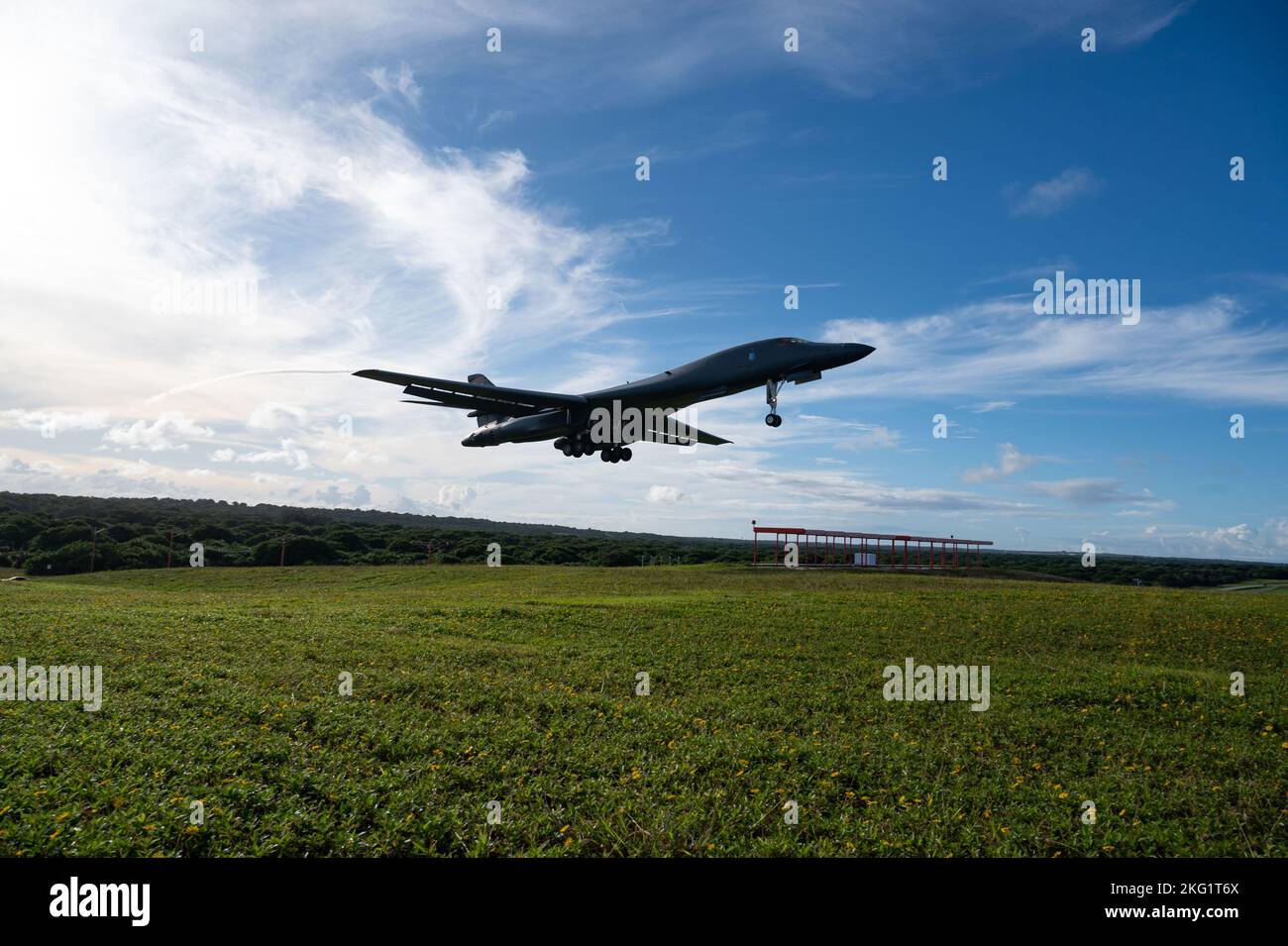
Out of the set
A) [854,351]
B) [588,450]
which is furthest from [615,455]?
[854,351]

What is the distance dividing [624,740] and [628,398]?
26.5ft

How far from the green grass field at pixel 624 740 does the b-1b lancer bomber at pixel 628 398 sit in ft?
19.1

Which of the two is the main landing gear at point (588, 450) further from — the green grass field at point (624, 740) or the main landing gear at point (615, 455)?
the green grass field at point (624, 740)

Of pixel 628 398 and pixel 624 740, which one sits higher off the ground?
pixel 628 398

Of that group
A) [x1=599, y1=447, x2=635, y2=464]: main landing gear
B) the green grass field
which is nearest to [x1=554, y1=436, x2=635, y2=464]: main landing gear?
[x1=599, y1=447, x2=635, y2=464]: main landing gear

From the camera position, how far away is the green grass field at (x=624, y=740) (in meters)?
8.98

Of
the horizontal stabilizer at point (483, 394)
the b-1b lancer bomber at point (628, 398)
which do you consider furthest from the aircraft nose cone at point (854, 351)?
the horizontal stabilizer at point (483, 394)

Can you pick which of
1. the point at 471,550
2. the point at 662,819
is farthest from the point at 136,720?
the point at 471,550

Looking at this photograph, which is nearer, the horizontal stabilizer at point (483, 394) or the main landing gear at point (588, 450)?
the horizontal stabilizer at point (483, 394)

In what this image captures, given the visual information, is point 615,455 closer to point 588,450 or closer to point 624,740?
point 588,450

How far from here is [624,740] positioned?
40.9 feet

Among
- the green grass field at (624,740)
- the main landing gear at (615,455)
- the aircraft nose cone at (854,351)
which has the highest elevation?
the aircraft nose cone at (854,351)

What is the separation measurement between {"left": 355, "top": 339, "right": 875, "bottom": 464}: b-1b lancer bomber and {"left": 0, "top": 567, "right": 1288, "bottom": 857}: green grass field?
19.1 feet

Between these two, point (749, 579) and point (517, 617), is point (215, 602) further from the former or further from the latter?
point (749, 579)
